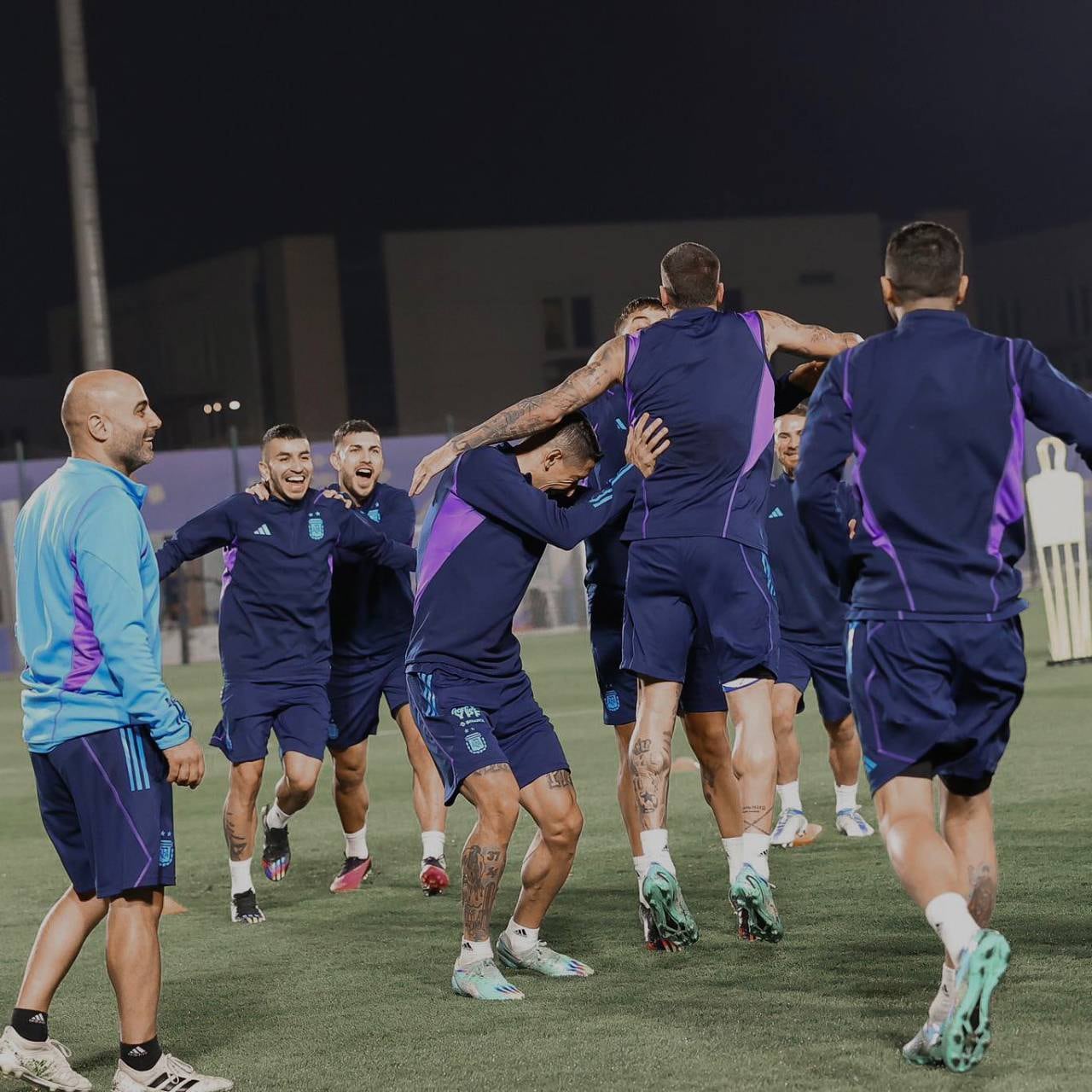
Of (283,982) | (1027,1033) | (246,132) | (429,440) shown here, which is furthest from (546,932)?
(246,132)

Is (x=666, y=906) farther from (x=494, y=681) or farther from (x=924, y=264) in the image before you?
(x=924, y=264)

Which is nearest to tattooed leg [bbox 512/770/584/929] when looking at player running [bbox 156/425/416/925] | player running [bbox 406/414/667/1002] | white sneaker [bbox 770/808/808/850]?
player running [bbox 406/414/667/1002]

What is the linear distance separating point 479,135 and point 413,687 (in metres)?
55.5

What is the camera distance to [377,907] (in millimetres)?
7445

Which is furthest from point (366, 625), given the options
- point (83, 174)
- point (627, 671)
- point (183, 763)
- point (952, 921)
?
point (83, 174)

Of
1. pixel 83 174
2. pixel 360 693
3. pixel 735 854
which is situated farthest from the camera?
pixel 83 174

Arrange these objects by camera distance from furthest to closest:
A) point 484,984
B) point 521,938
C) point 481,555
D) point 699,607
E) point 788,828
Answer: point 788,828
point 699,607
point 521,938
point 481,555
point 484,984

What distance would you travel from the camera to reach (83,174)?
1672 centimetres

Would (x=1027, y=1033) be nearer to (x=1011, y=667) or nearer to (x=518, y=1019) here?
(x=1011, y=667)

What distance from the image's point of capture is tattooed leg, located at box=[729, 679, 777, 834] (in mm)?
6191

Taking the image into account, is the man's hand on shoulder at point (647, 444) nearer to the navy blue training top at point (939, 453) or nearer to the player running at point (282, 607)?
the navy blue training top at point (939, 453)

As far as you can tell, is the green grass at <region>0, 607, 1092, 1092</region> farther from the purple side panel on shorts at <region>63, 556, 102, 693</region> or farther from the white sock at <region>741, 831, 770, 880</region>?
the purple side panel on shorts at <region>63, 556, 102, 693</region>

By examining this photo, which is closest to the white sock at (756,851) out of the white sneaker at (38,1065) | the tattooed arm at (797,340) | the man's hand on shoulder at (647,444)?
the man's hand on shoulder at (647,444)

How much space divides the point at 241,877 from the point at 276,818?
96 cm
